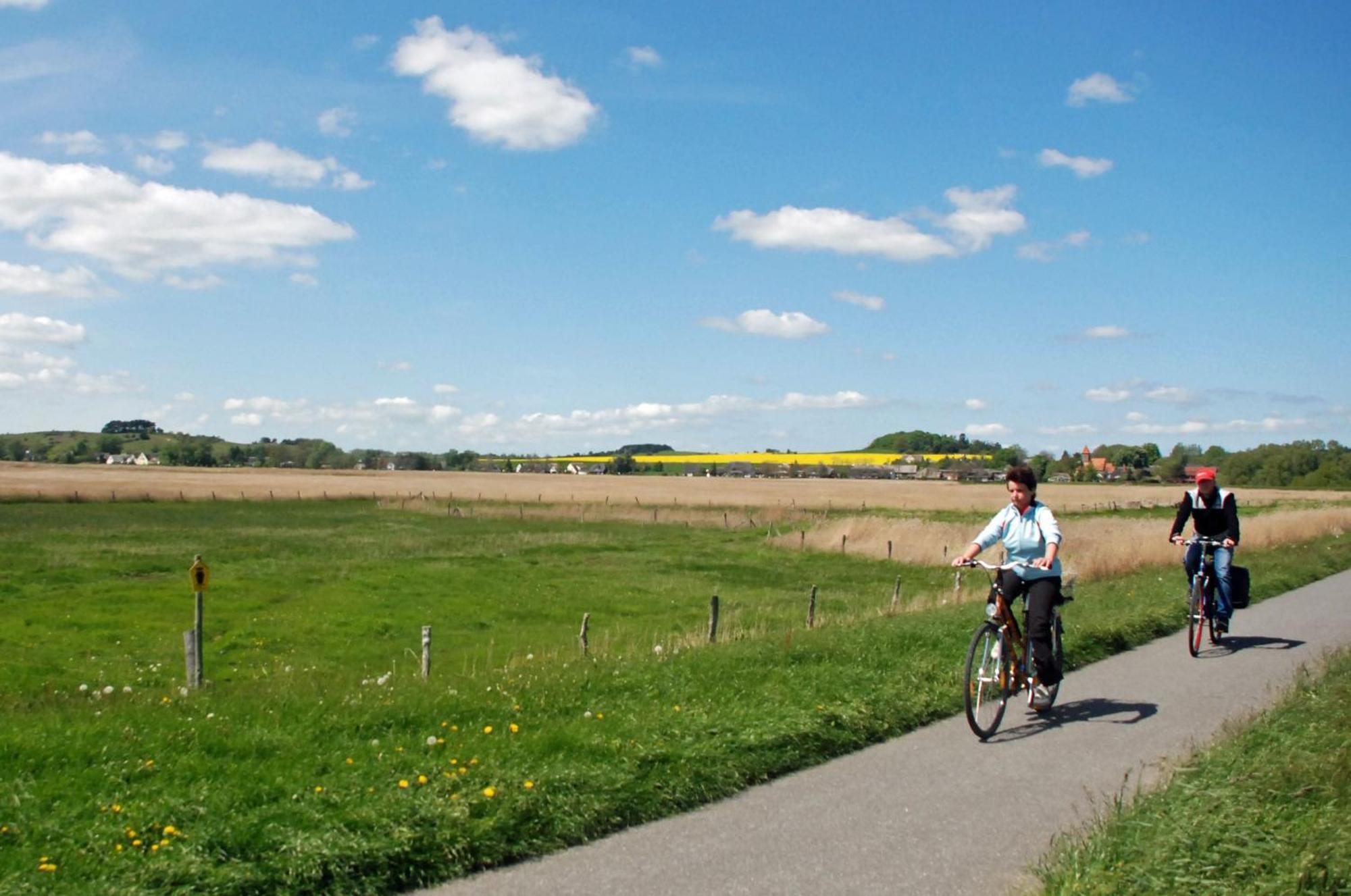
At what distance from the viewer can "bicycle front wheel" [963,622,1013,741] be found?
8.40 meters

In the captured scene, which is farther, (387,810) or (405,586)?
(405,586)

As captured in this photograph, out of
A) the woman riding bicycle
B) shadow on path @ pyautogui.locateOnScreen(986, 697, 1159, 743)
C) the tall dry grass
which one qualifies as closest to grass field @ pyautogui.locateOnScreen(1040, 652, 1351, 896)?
shadow on path @ pyautogui.locateOnScreen(986, 697, 1159, 743)

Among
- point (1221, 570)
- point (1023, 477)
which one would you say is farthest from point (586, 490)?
point (1023, 477)

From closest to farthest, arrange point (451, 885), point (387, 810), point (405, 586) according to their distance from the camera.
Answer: point (451, 885) → point (387, 810) → point (405, 586)

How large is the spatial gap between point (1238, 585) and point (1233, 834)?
9235 mm

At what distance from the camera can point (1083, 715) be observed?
9.20 meters

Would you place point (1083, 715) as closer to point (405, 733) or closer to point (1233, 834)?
point (1233, 834)

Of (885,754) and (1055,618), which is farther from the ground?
(1055,618)

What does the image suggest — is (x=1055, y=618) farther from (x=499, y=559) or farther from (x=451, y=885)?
(x=499, y=559)

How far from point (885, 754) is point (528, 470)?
15694cm

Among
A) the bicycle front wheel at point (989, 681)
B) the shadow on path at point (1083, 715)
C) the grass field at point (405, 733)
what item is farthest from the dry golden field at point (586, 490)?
the bicycle front wheel at point (989, 681)

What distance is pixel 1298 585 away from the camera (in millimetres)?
20844

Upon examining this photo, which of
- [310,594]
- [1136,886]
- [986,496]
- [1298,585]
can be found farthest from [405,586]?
[986,496]

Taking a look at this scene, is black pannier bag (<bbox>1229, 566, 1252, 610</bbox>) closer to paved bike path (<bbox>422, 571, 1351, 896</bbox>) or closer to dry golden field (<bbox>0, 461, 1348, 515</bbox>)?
paved bike path (<bbox>422, 571, 1351, 896</bbox>)
